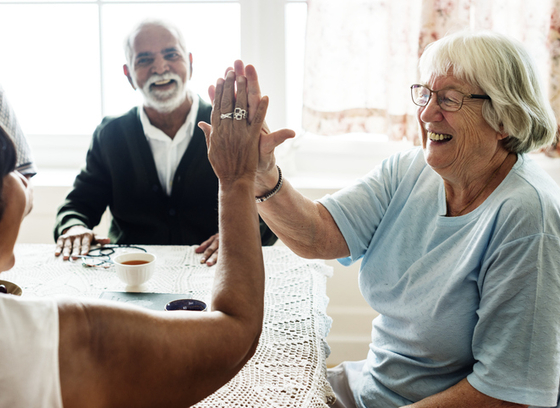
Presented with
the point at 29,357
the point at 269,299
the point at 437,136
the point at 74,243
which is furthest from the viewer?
the point at 74,243

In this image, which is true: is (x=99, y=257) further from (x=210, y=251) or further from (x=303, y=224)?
(x=303, y=224)

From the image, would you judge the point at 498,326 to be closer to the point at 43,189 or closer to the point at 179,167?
the point at 179,167

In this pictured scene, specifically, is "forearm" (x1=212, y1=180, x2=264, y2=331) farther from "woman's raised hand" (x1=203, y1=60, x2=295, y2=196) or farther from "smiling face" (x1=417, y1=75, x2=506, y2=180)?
"smiling face" (x1=417, y1=75, x2=506, y2=180)

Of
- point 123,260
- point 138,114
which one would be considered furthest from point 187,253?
point 138,114

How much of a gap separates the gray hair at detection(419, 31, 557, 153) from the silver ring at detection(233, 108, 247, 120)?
0.47 m

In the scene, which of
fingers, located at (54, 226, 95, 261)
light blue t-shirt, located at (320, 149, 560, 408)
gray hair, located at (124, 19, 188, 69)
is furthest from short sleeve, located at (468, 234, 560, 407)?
gray hair, located at (124, 19, 188, 69)

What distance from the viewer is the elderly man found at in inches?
85.0

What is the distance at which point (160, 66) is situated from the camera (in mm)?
2238

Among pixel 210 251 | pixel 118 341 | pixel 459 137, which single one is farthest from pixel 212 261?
pixel 118 341

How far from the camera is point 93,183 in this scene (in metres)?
2.23

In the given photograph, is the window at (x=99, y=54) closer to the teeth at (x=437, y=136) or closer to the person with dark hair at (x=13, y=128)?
the teeth at (x=437, y=136)

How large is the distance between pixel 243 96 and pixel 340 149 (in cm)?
169

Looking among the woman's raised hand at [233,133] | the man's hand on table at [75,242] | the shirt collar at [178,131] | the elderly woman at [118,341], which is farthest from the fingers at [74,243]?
the elderly woman at [118,341]

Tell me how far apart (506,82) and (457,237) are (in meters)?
0.34
